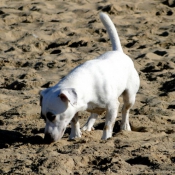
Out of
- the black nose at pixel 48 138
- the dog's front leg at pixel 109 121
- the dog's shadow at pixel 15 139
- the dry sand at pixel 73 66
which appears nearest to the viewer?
→ the dry sand at pixel 73 66

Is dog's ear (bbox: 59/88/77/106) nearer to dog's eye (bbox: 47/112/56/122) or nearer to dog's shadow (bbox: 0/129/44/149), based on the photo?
dog's eye (bbox: 47/112/56/122)

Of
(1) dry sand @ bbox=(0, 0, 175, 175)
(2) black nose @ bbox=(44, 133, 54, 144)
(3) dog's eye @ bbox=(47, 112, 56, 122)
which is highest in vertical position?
(3) dog's eye @ bbox=(47, 112, 56, 122)

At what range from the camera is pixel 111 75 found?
647 cm

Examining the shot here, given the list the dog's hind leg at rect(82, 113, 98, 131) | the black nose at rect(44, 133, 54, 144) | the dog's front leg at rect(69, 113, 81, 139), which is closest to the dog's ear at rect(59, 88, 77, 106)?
the black nose at rect(44, 133, 54, 144)

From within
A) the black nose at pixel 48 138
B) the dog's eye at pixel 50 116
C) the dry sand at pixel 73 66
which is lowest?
the dry sand at pixel 73 66

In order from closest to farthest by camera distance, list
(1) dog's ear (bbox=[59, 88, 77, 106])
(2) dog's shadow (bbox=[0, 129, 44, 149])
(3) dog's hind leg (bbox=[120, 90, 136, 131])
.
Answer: (1) dog's ear (bbox=[59, 88, 77, 106]) < (2) dog's shadow (bbox=[0, 129, 44, 149]) < (3) dog's hind leg (bbox=[120, 90, 136, 131])

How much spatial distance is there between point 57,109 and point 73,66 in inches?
167

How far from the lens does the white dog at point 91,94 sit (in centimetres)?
577

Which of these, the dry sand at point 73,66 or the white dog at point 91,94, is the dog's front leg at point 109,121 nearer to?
the white dog at point 91,94

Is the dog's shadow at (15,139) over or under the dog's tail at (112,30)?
under

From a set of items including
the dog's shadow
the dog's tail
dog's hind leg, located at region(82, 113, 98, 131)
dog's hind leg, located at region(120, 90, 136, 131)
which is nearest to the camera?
the dog's shadow

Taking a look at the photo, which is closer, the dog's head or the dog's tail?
the dog's head

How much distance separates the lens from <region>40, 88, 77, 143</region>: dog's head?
5.71 m

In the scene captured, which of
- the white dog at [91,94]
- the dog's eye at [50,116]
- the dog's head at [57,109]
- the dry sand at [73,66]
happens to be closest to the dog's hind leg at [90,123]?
the white dog at [91,94]
